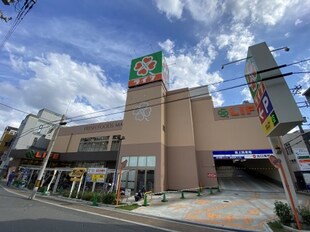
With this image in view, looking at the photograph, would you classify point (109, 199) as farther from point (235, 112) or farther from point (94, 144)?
point (235, 112)

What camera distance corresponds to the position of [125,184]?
19031 millimetres

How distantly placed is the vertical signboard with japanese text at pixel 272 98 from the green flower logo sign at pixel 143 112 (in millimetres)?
14470

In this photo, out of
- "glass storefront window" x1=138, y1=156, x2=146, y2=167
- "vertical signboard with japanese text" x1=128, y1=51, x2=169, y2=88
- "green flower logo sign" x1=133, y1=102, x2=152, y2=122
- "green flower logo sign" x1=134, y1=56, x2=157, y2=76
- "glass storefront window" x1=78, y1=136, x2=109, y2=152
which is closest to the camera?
"glass storefront window" x1=138, y1=156, x2=146, y2=167

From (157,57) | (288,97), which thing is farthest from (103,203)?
(157,57)

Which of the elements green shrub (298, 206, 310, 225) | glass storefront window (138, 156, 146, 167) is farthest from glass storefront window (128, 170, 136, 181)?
green shrub (298, 206, 310, 225)

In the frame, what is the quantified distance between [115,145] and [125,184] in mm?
7883

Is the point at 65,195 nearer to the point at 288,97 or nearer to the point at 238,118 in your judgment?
the point at 288,97

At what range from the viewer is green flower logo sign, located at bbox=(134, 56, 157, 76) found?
81.1 ft

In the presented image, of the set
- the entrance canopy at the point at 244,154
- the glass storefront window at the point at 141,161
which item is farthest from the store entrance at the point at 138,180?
the entrance canopy at the point at 244,154

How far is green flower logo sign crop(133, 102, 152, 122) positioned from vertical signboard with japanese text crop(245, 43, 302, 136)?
14470 mm

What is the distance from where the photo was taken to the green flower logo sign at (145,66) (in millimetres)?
24719

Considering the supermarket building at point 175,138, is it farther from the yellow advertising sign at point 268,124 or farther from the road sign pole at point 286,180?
the road sign pole at point 286,180

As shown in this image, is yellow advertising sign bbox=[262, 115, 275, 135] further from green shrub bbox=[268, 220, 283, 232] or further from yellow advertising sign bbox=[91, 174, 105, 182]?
yellow advertising sign bbox=[91, 174, 105, 182]

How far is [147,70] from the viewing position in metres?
24.8
